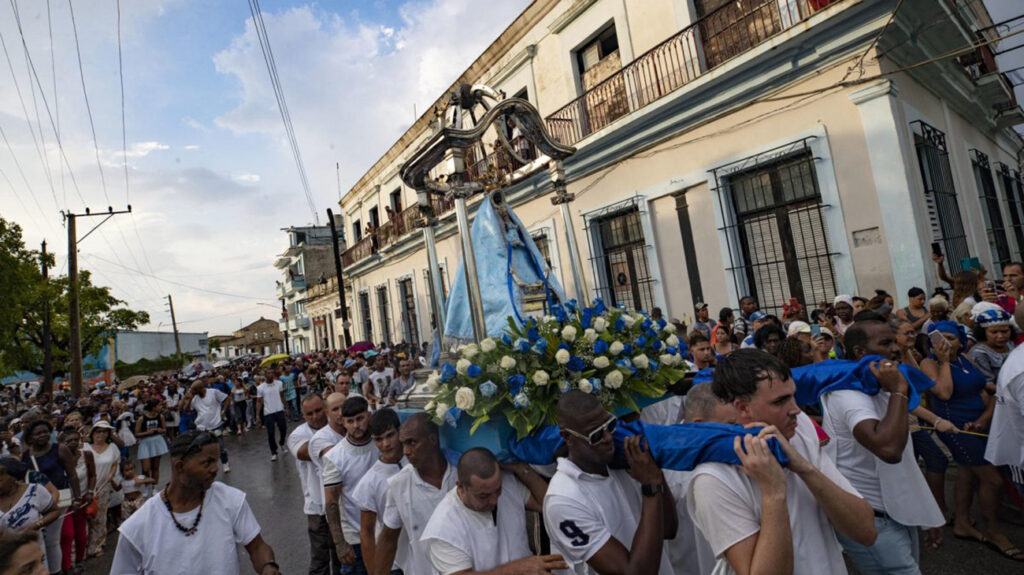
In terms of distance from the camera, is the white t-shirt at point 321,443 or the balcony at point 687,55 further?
the balcony at point 687,55

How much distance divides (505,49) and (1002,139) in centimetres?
1177

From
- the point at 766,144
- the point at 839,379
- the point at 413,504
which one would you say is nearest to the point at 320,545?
the point at 413,504

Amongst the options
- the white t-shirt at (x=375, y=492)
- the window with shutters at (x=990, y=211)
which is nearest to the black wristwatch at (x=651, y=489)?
the white t-shirt at (x=375, y=492)

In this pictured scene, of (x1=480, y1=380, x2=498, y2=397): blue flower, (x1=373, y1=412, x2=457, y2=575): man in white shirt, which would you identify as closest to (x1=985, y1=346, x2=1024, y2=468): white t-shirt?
(x1=480, y1=380, x2=498, y2=397): blue flower

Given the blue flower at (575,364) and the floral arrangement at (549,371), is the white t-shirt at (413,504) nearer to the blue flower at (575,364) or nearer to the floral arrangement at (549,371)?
the floral arrangement at (549,371)

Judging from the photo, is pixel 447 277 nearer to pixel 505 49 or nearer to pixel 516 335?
pixel 505 49

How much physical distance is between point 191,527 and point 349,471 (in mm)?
1139

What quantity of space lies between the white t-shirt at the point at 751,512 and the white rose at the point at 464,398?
118cm

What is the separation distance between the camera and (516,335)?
9.82 ft

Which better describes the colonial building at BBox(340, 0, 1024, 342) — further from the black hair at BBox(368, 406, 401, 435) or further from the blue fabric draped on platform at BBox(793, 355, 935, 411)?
the blue fabric draped on platform at BBox(793, 355, 935, 411)

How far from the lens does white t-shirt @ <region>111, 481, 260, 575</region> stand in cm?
259

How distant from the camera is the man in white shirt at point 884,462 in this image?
7.70 ft

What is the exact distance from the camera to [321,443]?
4.25 m

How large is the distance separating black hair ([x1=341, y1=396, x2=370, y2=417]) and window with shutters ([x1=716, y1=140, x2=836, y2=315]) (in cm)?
633
